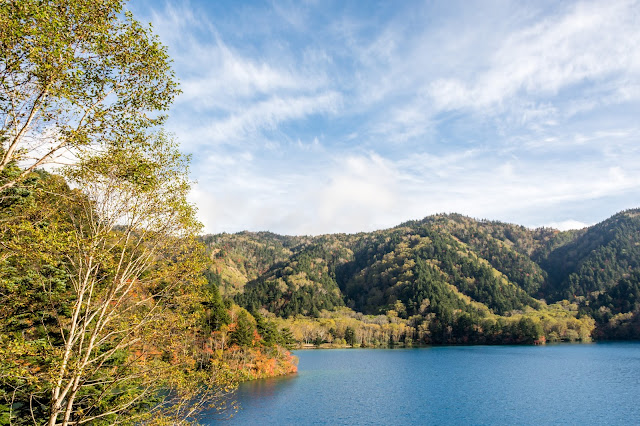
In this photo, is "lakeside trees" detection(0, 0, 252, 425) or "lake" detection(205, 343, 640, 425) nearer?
"lakeside trees" detection(0, 0, 252, 425)

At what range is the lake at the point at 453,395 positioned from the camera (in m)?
40.1

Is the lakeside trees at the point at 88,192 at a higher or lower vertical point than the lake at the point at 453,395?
higher

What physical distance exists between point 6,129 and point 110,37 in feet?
10.3

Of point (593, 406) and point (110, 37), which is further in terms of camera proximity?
point (593, 406)

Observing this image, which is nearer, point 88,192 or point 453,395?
point 88,192

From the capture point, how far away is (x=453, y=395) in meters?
51.4

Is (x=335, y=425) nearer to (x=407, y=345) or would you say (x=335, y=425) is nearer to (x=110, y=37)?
(x=110, y=37)

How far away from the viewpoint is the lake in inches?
1577

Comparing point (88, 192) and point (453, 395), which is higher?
point (88, 192)

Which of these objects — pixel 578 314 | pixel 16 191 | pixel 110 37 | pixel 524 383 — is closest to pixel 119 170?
pixel 110 37

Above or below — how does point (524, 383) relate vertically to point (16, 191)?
below

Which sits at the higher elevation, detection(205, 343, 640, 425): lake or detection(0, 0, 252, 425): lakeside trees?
detection(0, 0, 252, 425): lakeside trees

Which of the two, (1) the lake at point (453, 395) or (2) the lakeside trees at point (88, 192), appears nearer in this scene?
(2) the lakeside trees at point (88, 192)

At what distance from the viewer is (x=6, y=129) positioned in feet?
26.7
